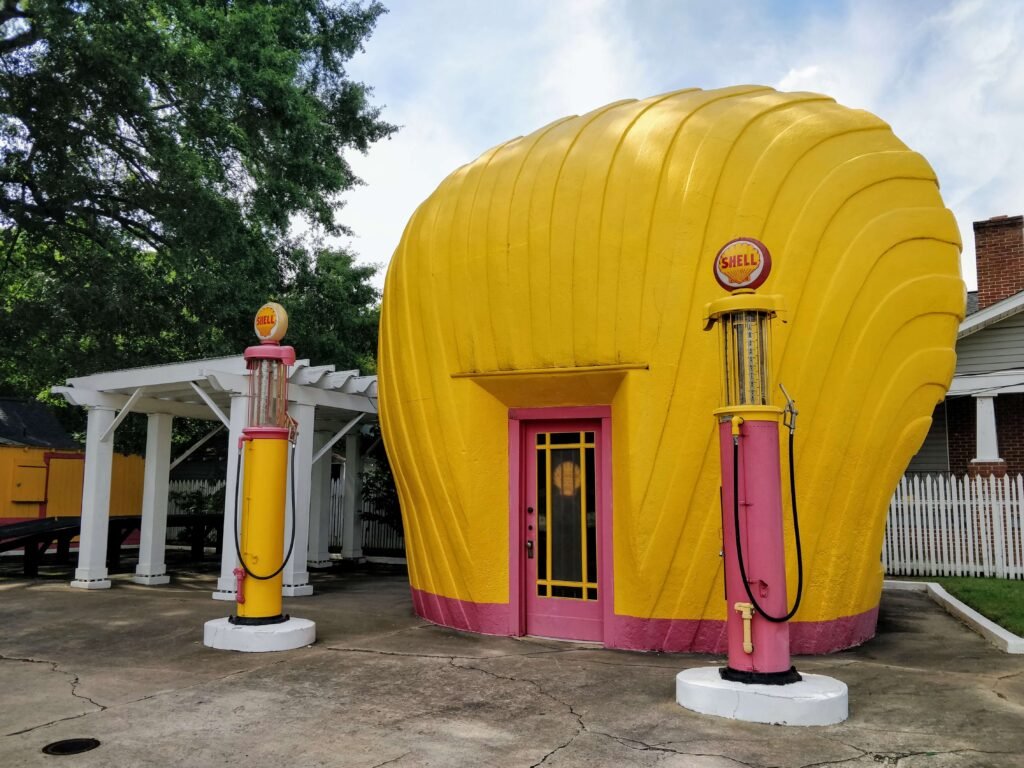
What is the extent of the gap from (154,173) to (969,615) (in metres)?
15.0

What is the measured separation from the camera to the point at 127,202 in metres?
15.1

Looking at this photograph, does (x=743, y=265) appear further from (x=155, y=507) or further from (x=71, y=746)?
(x=155, y=507)

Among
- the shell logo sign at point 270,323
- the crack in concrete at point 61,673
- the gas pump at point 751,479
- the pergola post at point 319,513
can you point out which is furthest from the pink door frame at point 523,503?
the pergola post at point 319,513

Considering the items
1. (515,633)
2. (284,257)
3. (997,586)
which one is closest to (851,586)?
(515,633)

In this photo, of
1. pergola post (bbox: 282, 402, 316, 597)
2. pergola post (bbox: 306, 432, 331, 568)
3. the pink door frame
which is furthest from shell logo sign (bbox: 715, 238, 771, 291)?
pergola post (bbox: 306, 432, 331, 568)

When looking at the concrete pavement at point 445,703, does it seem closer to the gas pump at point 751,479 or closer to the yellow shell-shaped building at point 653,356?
the gas pump at point 751,479

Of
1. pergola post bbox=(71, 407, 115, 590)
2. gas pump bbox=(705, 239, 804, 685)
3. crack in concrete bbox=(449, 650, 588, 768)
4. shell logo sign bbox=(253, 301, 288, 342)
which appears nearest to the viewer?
crack in concrete bbox=(449, 650, 588, 768)

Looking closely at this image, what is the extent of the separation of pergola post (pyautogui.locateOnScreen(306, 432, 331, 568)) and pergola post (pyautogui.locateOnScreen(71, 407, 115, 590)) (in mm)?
3242

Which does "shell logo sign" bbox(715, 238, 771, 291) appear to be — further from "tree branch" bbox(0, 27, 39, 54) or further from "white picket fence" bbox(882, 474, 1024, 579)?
"tree branch" bbox(0, 27, 39, 54)

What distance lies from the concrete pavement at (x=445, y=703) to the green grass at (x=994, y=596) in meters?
0.84

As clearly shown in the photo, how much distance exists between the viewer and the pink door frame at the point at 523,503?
22.4ft

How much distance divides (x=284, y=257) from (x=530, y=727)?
1468cm

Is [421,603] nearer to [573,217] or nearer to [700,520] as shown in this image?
[700,520]

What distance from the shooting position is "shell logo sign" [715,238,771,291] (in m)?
4.96
